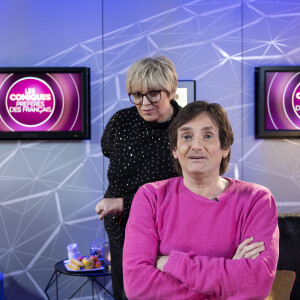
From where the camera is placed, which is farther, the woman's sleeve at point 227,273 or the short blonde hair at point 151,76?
the short blonde hair at point 151,76

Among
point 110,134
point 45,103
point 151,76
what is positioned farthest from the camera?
point 45,103

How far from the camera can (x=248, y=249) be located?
1.51 meters

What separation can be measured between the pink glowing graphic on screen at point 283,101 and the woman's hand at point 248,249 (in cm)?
235

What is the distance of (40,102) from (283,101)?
6.77ft

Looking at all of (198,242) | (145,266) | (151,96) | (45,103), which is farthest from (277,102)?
(145,266)

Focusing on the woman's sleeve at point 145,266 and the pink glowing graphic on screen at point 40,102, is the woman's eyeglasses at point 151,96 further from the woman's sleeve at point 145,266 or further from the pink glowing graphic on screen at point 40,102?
the pink glowing graphic on screen at point 40,102

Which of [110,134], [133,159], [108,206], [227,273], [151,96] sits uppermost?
[151,96]

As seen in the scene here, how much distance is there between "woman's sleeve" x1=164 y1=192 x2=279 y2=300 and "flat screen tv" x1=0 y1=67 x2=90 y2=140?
231cm

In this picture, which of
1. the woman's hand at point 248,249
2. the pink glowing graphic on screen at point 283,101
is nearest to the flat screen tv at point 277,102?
the pink glowing graphic on screen at point 283,101

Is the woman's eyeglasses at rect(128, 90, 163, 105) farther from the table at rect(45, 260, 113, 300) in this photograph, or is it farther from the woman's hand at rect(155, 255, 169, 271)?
the table at rect(45, 260, 113, 300)

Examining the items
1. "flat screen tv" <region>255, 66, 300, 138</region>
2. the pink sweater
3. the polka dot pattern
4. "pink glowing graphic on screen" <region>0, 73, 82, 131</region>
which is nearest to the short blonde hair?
the polka dot pattern

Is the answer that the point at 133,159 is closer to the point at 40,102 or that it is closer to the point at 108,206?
the point at 108,206

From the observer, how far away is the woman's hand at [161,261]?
155 cm

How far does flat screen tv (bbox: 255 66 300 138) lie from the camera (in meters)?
3.72
